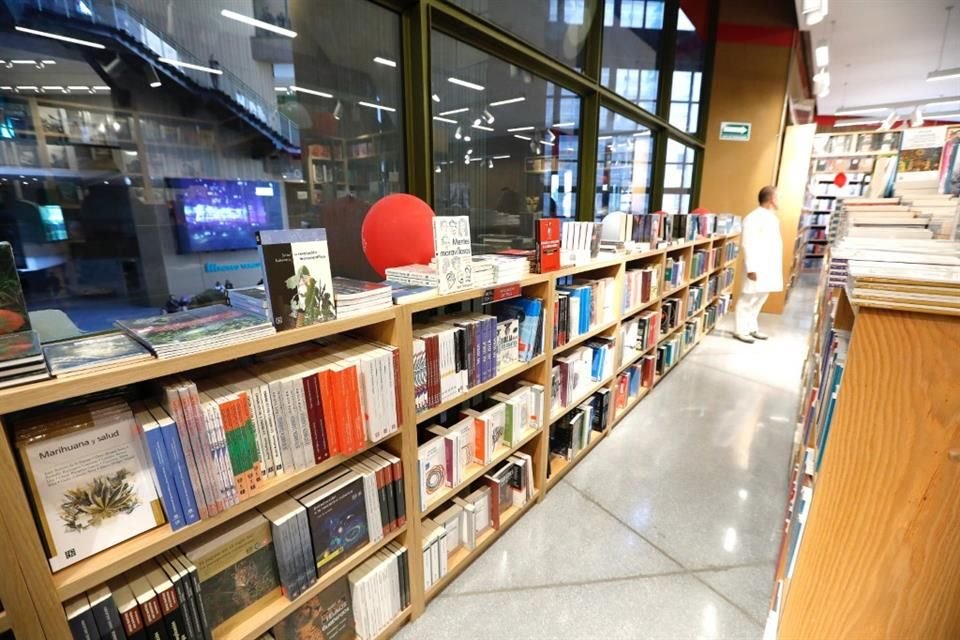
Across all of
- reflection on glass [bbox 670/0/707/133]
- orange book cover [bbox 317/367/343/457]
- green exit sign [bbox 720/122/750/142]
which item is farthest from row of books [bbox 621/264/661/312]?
green exit sign [bbox 720/122/750/142]

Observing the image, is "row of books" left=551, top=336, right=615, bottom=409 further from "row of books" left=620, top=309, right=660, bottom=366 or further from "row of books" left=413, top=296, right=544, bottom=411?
"row of books" left=413, top=296, right=544, bottom=411

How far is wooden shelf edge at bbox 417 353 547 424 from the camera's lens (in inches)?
61.6

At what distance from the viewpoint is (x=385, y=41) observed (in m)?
1.86

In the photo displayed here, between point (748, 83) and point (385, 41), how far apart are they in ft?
19.9

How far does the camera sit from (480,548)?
6.40 feet

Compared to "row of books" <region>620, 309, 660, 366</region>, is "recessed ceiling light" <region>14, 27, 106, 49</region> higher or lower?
higher

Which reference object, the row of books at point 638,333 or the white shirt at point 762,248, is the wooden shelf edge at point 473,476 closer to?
the row of books at point 638,333

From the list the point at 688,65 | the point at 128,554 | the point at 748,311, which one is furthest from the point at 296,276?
the point at 688,65

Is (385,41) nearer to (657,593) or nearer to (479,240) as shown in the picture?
(479,240)

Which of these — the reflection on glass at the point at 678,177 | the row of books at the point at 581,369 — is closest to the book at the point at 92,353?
the row of books at the point at 581,369

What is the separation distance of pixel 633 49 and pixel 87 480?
15.5ft

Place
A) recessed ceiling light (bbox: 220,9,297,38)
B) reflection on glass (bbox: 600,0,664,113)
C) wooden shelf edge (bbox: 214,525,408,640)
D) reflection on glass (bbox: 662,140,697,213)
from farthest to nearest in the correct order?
reflection on glass (bbox: 662,140,697,213) → reflection on glass (bbox: 600,0,664,113) → recessed ceiling light (bbox: 220,9,297,38) → wooden shelf edge (bbox: 214,525,408,640)

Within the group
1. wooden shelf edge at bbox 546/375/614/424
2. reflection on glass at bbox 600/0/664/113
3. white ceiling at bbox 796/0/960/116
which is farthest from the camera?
white ceiling at bbox 796/0/960/116

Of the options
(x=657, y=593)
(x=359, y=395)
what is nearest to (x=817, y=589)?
(x=657, y=593)
